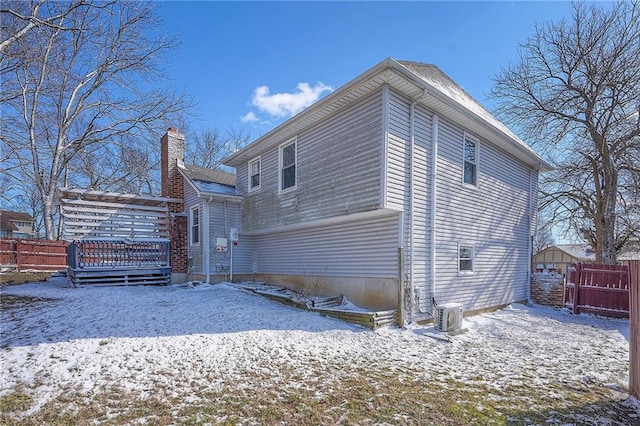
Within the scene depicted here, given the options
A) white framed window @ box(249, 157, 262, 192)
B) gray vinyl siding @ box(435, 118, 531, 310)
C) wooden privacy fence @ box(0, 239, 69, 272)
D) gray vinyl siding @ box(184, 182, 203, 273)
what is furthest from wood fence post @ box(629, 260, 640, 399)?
wooden privacy fence @ box(0, 239, 69, 272)

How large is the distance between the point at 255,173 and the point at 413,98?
22.3 feet

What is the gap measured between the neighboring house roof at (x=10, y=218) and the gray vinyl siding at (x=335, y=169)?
47962mm

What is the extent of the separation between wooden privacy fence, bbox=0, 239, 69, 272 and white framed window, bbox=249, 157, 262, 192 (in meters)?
12.5

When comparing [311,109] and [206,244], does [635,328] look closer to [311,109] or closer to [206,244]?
[311,109]

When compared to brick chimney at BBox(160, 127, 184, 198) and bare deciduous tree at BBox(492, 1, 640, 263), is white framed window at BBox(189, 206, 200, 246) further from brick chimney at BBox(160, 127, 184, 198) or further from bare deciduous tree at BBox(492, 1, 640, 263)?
bare deciduous tree at BBox(492, 1, 640, 263)

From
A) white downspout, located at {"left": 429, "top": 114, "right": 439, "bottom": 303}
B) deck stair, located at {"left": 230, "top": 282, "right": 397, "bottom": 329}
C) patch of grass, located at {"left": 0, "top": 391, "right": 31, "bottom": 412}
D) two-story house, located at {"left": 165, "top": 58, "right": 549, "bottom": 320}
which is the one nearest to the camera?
patch of grass, located at {"left": 0, "top": 391, "right": 31, "bottom": 412}

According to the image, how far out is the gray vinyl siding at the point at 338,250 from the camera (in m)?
7.97

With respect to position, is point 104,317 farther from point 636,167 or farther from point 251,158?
point 636,167

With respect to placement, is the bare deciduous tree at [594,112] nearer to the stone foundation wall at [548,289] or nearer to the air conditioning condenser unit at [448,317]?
the stone foundation wall at [548,289]

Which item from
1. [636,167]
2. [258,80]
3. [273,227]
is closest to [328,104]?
[273,227]

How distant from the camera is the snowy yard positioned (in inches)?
140

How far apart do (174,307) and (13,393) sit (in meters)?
4.18

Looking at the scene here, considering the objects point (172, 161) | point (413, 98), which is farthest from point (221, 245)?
point (413, 98)

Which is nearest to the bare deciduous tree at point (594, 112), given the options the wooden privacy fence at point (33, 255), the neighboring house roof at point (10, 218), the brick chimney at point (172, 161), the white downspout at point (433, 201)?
the white downspout at point (433, 201)
